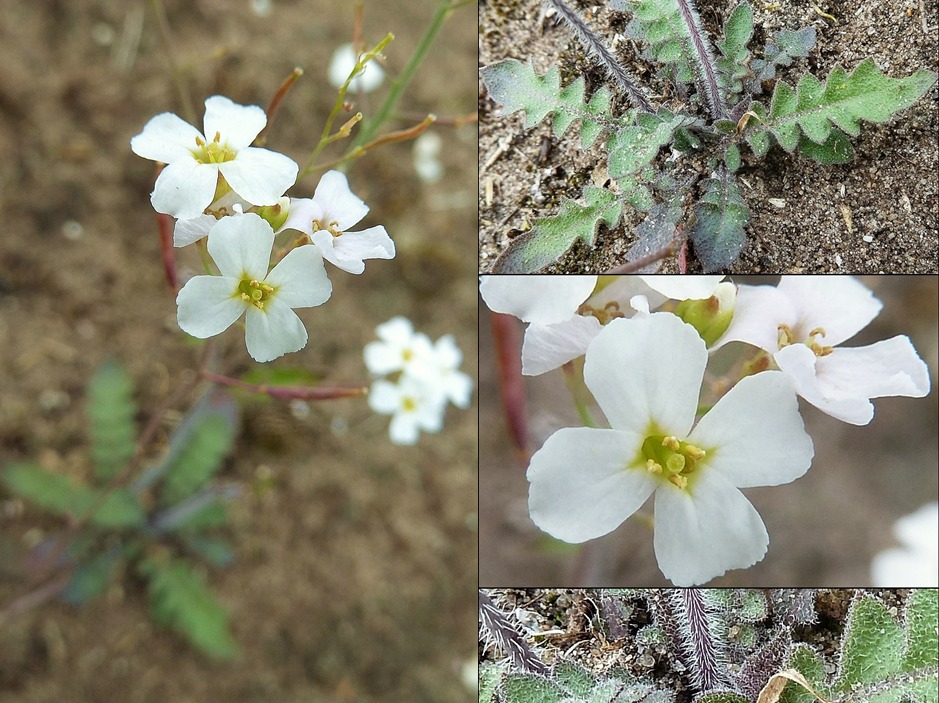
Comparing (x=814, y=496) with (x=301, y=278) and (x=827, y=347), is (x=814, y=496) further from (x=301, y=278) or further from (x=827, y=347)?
(x=301, y=278)

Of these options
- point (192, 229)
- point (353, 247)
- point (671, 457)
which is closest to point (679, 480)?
point (671, 457)

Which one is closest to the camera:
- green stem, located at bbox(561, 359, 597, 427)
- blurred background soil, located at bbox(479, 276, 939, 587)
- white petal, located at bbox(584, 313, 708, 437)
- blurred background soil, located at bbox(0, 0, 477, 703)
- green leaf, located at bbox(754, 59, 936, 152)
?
white petal, located at bbox(584, 313, 708, 437)

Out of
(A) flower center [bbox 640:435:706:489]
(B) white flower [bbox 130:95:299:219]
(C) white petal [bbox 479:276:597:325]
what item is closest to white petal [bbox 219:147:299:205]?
(B) white flower [bbox 130:95:299:219]

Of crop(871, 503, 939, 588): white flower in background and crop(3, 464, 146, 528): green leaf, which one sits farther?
crop(3, 464, 146, 528): green leaf

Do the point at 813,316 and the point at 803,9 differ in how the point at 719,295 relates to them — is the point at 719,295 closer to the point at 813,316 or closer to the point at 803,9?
the point at 813,316

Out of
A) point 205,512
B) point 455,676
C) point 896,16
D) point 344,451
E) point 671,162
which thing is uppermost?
point 896,16

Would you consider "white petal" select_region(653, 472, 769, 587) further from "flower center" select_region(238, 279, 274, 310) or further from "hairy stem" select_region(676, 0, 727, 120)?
"hairy stem" select_region(676, 0, 727, 120)

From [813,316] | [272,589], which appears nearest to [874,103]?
[813,316]

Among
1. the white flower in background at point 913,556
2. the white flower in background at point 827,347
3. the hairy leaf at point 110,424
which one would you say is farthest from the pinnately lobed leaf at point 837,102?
the hairy leaf at point 110,424
